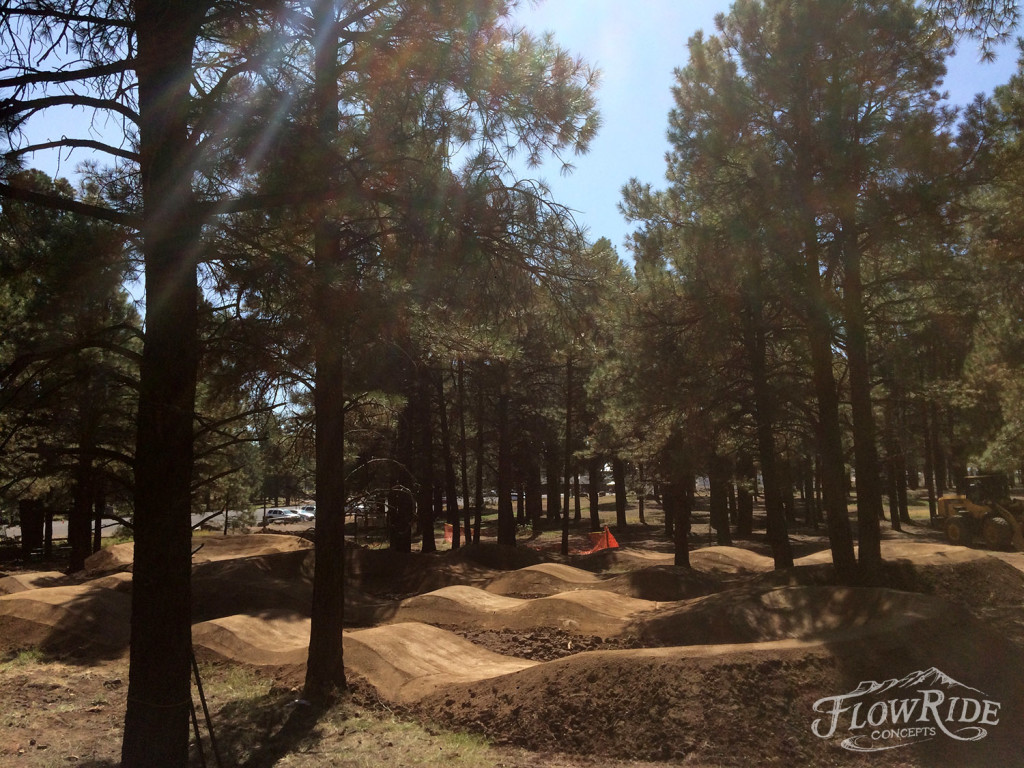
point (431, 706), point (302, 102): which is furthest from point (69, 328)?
point (431, 706)

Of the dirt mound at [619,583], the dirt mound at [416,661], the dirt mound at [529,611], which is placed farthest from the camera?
the dirt mound at [619,583]

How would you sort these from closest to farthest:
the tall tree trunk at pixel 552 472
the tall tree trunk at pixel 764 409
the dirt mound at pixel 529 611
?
the dirt mound at pixel 529 611, the tall tree trunk at pixel 764 409, the tall tree trunk at pixel 552 472

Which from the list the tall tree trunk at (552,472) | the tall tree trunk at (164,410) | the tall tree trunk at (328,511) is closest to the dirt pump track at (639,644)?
the tall tree trunk at (328,511)

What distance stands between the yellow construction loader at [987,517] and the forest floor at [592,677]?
6.83 metres

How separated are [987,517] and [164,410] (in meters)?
24.0

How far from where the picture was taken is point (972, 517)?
75.5 ft

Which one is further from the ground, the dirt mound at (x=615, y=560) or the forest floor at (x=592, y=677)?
the forest floor at (x=592, y=677)

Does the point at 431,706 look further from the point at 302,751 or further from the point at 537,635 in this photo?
the point at 537,635

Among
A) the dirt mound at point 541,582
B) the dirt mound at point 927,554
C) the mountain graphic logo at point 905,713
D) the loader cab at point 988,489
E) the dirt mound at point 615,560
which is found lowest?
the dirt mound at point 615,560

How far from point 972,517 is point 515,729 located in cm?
2071

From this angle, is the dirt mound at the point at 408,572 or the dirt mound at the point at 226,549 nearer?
the dirt mound at the point at 408,572

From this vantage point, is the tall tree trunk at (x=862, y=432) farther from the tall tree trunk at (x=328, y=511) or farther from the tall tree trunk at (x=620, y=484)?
the tall tree trunk at (x=620, y=484)

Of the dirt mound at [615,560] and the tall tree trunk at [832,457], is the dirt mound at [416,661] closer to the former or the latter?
the tall tree trunk at [832,457]

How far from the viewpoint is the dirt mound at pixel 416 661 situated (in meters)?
9.22
